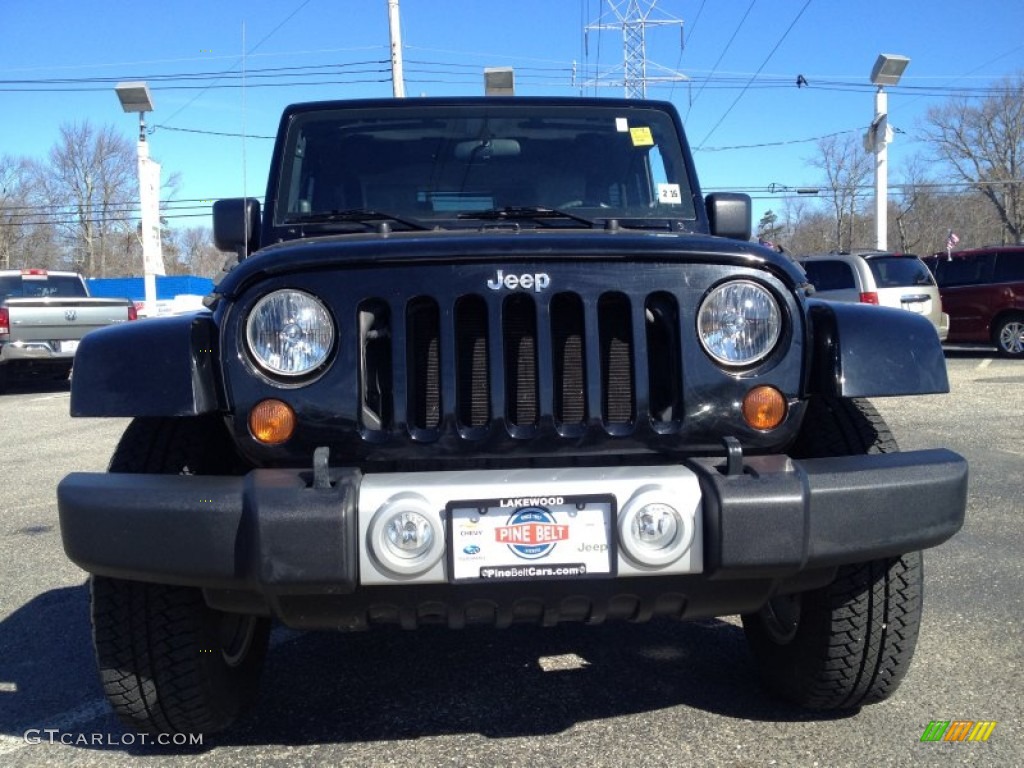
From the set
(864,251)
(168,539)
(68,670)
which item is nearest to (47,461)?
(68,670)

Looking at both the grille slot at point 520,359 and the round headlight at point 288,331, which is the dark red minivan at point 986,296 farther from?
the round headlight at point 288,331

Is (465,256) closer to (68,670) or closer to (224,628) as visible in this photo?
(224,628)

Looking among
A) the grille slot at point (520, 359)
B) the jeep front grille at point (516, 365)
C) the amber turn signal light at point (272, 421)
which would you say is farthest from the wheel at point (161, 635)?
the grille slot at point (520, 359)

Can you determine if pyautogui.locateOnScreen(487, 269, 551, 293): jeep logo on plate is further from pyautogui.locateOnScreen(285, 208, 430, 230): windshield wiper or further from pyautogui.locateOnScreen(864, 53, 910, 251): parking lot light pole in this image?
pyautogui.locateOnScreen(864, 53, 910, 251): parking lot light pole

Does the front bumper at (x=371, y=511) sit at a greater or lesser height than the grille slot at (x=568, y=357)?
lesser

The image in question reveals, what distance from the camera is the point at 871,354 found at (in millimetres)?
2504

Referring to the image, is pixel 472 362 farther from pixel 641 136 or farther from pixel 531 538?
pixel 641 136

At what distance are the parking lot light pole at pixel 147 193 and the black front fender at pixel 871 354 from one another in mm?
13910

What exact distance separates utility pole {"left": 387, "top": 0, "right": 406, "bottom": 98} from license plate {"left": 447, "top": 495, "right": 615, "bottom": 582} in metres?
21.1

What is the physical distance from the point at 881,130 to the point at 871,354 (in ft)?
68.8

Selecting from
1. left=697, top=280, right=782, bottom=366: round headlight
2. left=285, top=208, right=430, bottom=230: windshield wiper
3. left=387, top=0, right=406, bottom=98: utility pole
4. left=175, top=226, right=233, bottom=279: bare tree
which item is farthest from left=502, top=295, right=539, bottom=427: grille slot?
left=175, top=226, right=233, bottom=279: bare tree

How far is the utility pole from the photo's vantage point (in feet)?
72.4

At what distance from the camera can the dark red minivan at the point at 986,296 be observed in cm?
1535

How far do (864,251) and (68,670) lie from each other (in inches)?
546
